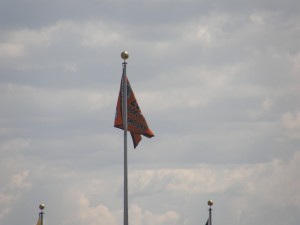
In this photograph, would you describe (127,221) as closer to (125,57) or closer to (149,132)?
(149,132)

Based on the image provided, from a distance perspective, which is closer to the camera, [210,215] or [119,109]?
[119,109]

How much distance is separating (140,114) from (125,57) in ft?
9.85

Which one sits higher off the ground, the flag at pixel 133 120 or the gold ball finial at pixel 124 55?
the gold ball finial at pixel 124 55

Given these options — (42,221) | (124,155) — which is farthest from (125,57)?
(42,221)

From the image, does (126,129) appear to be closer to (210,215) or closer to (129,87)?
(129,87)

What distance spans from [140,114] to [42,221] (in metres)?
25.9

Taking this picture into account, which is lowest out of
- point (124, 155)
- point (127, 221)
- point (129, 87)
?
point (127, 221)

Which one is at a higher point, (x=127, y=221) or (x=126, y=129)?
(x=126, y=129)

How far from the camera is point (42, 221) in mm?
72062

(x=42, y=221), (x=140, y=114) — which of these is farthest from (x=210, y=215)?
(x=140, y=114)

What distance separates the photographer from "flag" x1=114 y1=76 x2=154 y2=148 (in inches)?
1905

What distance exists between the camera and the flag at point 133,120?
48375 millimetres

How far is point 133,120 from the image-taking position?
48.5 meters

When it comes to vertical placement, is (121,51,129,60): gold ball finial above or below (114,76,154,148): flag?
above
